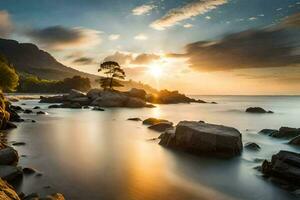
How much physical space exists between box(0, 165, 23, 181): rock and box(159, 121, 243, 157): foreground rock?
42.9 feet

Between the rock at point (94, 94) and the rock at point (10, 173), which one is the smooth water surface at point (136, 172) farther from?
the rock at point (94, 94)

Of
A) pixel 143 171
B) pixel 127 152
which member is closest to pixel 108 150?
pixel 127 152

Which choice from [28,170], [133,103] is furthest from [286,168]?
[133,103]

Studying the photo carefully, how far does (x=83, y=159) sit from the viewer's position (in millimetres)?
20938

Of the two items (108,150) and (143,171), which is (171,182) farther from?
(108,150)

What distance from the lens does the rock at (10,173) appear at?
14.5 meters

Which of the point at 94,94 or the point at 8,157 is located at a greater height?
the point at 94,94

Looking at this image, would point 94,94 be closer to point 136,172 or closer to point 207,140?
point 207,140

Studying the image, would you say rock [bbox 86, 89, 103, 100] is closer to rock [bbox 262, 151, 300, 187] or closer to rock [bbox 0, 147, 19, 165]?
rock [bbox 0, 147, 19, 165]

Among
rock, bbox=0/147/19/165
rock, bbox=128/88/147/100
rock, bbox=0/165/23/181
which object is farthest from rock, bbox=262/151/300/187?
rock, bbox=128/88/147/100

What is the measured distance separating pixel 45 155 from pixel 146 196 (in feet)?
33.9

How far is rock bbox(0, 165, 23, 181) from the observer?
1452cm

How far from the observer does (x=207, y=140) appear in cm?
2302

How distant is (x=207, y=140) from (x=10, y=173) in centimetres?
1403
